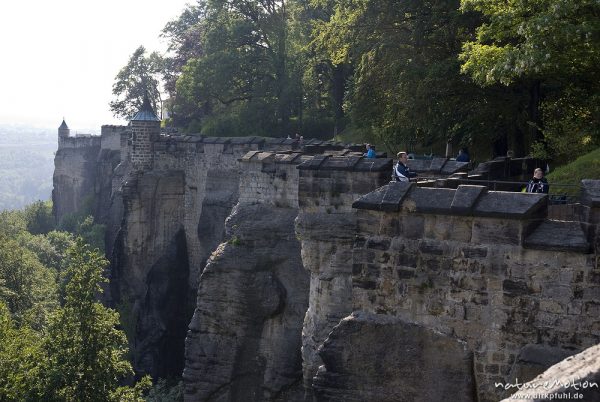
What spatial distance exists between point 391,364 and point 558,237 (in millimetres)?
2096

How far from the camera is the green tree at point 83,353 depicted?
65.7 feet

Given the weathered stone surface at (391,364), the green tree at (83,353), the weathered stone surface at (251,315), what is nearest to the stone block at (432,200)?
the weathered stone surface at (391,364)

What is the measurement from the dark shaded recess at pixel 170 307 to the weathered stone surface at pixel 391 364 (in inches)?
1000

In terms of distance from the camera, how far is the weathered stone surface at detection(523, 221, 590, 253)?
7156 millimetres

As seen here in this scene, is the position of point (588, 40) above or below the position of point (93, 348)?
above

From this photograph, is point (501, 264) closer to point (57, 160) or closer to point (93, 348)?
point (93, 348)

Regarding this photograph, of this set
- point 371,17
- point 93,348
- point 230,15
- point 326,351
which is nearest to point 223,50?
point 230,15

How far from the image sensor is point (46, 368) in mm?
20328

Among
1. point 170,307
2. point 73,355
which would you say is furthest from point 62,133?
point 73,355

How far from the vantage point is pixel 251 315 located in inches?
754

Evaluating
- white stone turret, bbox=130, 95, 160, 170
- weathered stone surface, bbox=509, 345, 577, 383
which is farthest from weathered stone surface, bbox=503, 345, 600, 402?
white stone turret, bbox=130, 95, 160, 170

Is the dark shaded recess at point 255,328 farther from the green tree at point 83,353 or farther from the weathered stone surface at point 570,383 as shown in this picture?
the weathered stone surface at point 570,383

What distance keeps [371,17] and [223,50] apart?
17.2 metres

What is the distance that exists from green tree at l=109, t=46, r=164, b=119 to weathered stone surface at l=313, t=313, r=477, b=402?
200 feet
